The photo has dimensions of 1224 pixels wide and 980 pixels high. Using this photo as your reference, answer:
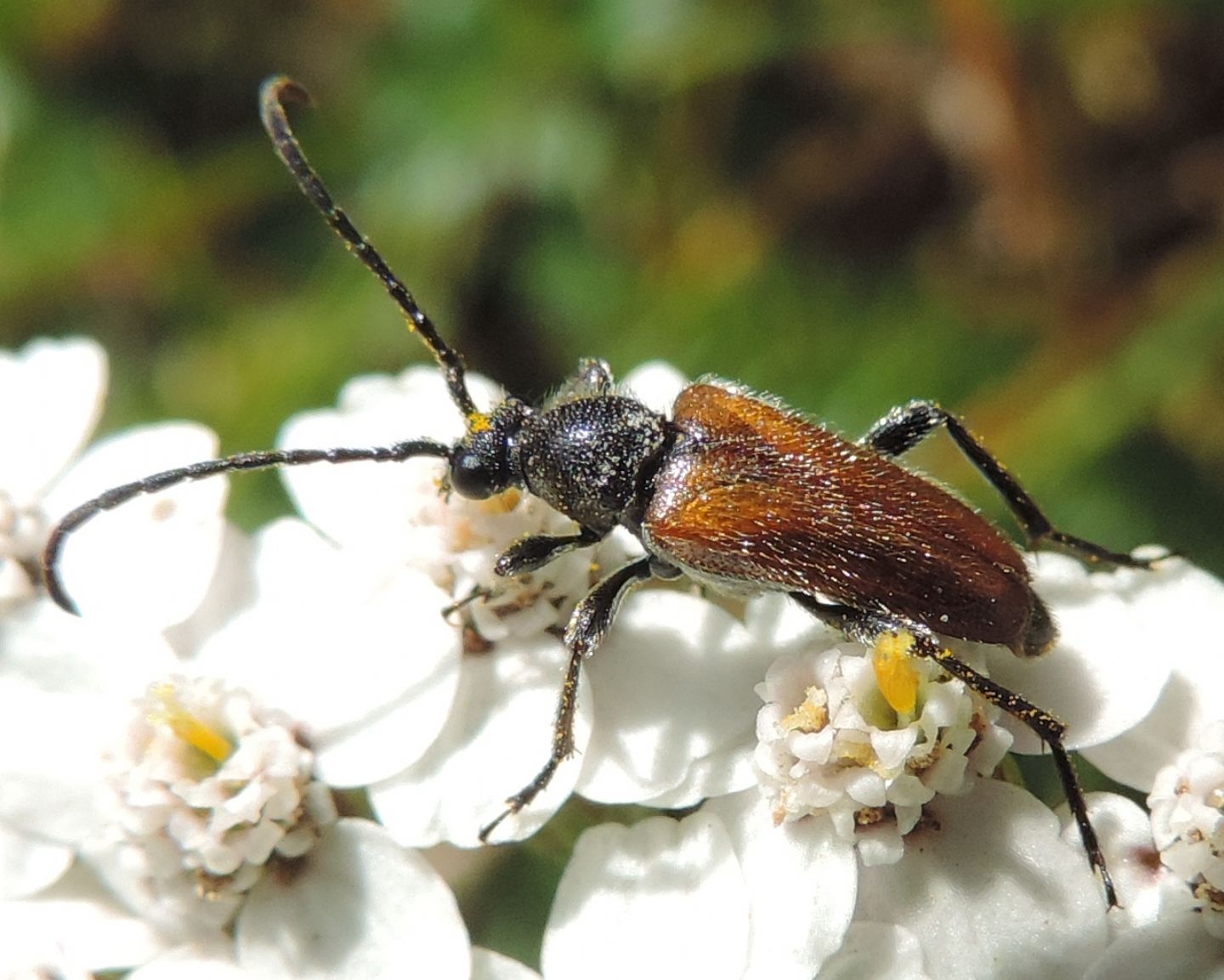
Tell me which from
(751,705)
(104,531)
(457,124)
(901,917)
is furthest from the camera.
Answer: (457,124)

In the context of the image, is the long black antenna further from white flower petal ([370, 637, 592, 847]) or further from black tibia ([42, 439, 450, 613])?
white flower petal ([370, 637, 592, 847])

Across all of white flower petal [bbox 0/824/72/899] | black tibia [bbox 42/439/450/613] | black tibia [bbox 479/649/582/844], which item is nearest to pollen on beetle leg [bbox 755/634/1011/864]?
black tibia [bbox 479/649/582/844]

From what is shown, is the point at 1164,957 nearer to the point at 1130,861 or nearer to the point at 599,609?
the point at 1130,861

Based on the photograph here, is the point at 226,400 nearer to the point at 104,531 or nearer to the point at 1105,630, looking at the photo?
the point at 104,531

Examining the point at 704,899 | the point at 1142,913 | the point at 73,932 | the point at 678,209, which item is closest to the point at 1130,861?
the point at 1142,913

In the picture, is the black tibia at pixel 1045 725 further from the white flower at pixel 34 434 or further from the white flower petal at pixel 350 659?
the white flower at pixel 34 434

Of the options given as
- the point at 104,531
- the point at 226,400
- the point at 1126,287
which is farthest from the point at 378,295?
the point at 1126,287
